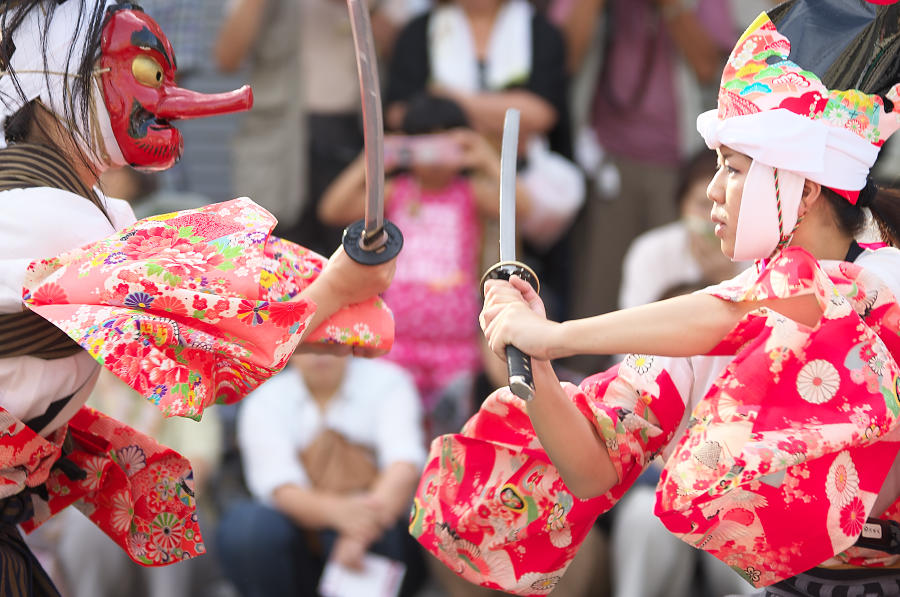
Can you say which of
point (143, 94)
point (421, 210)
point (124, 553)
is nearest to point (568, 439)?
point (143, 94)

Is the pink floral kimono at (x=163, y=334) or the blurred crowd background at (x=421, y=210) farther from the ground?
the pink floral kimono at (x=163, y=334)

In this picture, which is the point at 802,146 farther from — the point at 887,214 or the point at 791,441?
the point at 791,441

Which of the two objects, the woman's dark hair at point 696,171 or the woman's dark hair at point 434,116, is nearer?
the woman's dark hair at point 696,171

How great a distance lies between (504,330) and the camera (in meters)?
2.09

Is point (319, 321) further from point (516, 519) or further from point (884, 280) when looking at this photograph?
point (884, 280)

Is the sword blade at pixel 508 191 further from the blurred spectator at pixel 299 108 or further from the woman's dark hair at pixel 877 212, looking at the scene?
the blurred spectator at pixel 299 108

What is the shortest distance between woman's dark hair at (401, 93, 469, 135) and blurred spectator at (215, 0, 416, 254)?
1.50ft

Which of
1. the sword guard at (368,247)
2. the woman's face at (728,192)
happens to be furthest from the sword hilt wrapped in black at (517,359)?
the woman's face at (728,192)

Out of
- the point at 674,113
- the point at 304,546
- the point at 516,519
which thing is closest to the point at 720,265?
the point at 674,113

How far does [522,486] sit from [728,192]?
2.16 ft

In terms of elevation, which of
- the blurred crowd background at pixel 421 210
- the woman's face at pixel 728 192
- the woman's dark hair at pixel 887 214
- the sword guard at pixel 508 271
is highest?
the woman's face at pixel 728 192

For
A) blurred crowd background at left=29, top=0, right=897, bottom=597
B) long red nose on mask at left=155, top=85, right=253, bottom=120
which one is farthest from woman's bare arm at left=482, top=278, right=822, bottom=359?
blurred crowd background at left=29, top=0, right=897, bottom=597

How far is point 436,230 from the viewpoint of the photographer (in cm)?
425

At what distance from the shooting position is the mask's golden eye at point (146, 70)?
2.25m
